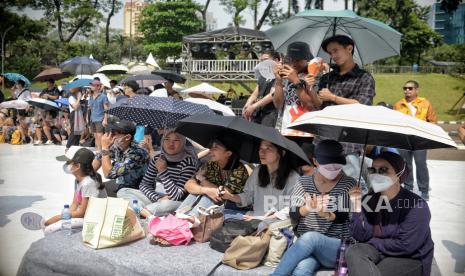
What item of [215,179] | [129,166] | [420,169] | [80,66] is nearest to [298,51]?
[215,179]

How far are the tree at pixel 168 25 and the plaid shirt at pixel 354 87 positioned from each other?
616cm

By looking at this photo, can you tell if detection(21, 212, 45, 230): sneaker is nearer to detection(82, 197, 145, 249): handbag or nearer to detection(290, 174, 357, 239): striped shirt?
detection(82, 197, 145, 249): handbag

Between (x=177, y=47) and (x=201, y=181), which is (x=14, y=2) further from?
(x=177, y=47)

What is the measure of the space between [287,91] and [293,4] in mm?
1854

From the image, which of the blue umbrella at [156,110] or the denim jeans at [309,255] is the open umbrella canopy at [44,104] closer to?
the blue umbrella at [156,110]

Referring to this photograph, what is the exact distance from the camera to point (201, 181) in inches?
186

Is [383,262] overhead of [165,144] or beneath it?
beneath

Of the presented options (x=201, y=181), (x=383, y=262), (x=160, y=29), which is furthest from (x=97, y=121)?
(x=383, y=262)

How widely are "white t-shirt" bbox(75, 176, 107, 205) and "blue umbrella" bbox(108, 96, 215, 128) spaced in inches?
42.7

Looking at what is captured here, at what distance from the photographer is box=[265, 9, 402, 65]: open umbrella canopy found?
195 inches

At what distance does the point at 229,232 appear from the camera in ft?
13.1

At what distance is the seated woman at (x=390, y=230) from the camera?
10.9 feet

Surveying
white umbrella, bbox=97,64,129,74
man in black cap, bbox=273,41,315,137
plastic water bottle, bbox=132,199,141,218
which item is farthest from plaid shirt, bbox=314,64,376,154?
white umbrella, bbox=97,64,129,74

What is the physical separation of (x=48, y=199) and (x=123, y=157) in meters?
2.33
